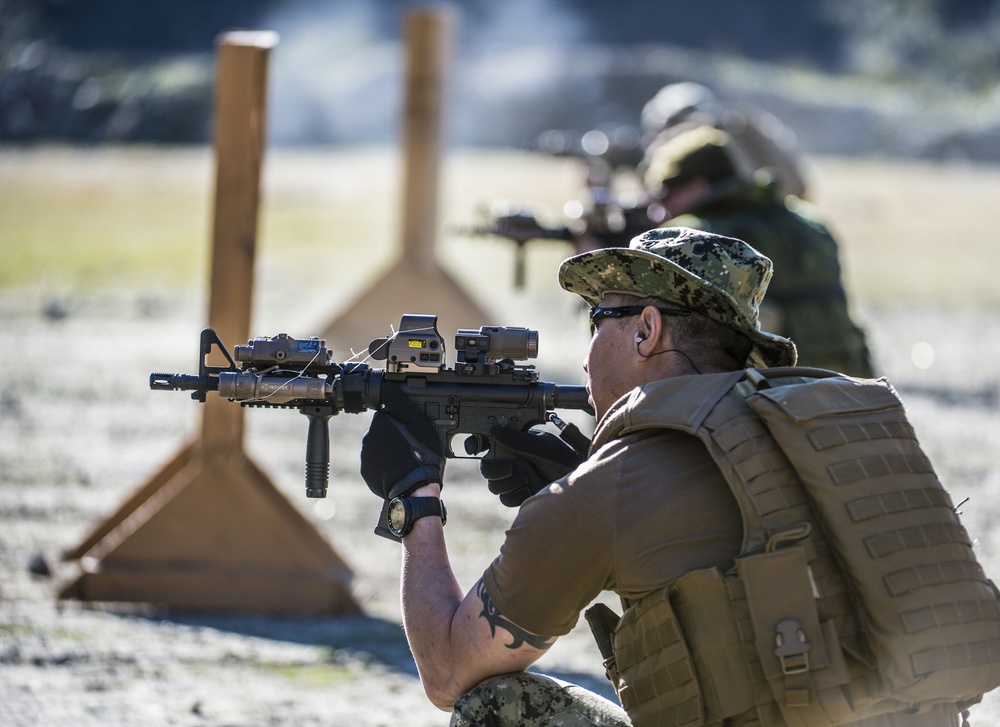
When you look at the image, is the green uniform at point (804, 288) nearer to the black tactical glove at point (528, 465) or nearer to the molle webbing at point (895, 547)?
the black tactical glove at point (528, 465)

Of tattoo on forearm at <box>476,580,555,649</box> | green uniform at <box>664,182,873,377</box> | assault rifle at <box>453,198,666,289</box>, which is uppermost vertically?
assault rifle at <box>453,198,666,289</box>

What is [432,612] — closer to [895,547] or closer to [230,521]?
[895,547]

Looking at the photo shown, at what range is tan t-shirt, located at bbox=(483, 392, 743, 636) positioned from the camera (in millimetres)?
2332

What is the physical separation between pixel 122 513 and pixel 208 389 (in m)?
2.31

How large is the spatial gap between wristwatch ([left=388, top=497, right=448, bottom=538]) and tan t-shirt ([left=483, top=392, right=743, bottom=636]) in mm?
385

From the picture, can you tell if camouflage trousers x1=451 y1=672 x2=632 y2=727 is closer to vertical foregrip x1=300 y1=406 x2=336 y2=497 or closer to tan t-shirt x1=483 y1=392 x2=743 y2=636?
tan t-shirt x1=483 y1=392 x2=743 y2=636

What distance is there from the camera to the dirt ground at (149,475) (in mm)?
4199

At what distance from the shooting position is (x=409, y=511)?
2.78 metres

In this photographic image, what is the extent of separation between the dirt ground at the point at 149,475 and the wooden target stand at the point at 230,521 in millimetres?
94

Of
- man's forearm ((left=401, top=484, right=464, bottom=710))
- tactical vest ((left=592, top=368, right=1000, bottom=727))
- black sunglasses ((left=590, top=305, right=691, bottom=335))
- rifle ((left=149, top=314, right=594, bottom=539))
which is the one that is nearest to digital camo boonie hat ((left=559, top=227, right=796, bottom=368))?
black sunglasses ((left=590, top=305, right=691, bottom=335))

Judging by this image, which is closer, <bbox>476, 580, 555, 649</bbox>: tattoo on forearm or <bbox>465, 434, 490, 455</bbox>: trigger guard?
<bbox>476, 580, 555, 649</bbox>: tattoo on forearm

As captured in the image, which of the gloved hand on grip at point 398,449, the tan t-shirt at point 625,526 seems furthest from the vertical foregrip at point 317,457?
the tan t-shirt at point 625,526

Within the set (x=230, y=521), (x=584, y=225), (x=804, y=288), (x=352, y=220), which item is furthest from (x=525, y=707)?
(x=352, y=220)

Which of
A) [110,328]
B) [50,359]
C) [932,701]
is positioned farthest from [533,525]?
[110,328]
